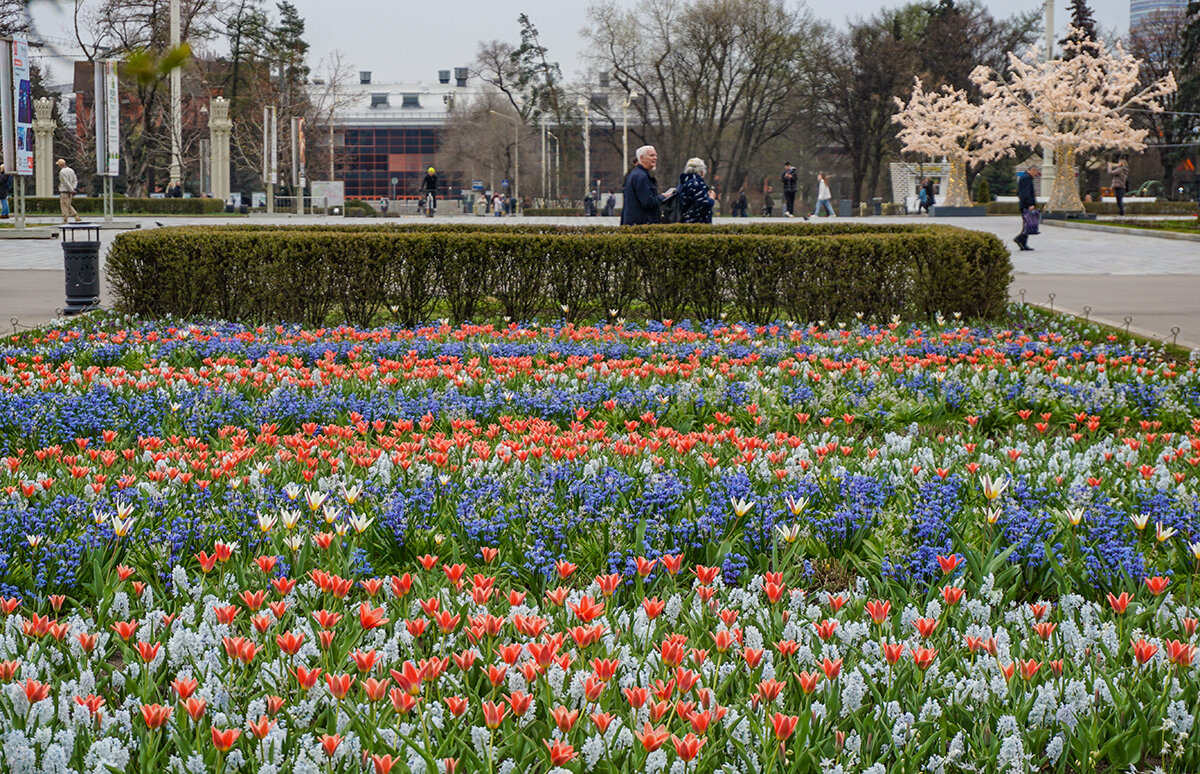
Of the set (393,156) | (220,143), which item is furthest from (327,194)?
(393,156)

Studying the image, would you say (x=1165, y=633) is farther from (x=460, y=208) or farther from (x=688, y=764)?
(x=460, y=208)

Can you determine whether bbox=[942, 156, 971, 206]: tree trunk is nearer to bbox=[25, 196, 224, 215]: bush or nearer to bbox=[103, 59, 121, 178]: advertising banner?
bbox=[25, 196, 224, 215]: bush

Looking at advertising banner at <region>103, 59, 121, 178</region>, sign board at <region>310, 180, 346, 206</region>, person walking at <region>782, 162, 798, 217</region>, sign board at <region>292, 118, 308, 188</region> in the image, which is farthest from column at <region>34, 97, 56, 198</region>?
person walking at <region>782, 162, 798, 217</region>

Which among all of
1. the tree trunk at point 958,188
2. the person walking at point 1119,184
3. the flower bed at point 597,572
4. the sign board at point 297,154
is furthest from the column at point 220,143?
the flower bed at point 597,572

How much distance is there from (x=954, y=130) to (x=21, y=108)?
41.6 meters

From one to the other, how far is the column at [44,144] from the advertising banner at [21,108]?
26696 mm

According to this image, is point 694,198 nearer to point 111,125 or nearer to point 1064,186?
point 111,125

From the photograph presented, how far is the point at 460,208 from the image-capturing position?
66.2 metres

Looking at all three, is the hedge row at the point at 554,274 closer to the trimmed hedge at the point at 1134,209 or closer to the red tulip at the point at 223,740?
the red tulip at the point at 223,740

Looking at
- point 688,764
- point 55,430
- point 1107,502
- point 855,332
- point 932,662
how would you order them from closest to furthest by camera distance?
point 688,764 → point 932,662 → point 1107,502 → point 55,430 → point 855,332

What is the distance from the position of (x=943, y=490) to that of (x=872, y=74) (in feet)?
193

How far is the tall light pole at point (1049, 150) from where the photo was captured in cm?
4459

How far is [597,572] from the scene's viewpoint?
400cm

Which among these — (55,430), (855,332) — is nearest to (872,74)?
(855,332)
